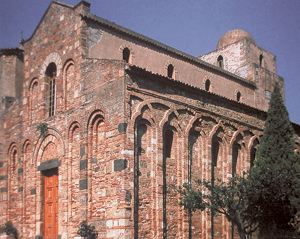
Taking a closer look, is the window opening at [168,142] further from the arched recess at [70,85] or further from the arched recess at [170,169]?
the arched recess at [70,85]

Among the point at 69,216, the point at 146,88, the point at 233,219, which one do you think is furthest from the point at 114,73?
the point at 233,219

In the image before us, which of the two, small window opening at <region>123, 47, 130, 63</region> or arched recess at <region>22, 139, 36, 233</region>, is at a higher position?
small window opening at <region>123, 47, 130, 63</region>

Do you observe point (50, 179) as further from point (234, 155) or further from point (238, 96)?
point (238, 96)

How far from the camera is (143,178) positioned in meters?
14.6

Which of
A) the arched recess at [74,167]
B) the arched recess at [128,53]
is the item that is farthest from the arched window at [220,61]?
the arched recess at [74,167]

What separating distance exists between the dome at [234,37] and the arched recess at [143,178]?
17.2 meters

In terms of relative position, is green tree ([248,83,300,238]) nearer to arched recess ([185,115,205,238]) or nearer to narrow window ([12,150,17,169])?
arched recess ([185,115,205,238])

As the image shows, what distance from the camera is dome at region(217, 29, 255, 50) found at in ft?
99.0

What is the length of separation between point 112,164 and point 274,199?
5.99 meters

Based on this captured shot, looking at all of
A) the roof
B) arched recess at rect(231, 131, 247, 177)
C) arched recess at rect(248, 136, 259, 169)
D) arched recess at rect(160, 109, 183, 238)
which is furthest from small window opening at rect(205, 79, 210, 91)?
arched recess at rect(160, 109, 183, 238)

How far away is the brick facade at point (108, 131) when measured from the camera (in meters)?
14.4

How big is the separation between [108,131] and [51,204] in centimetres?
443

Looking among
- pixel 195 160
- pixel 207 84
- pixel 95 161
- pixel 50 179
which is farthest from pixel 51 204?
pixel 207 84

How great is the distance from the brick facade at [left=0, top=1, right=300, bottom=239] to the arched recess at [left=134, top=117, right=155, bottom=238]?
4 centimetres
